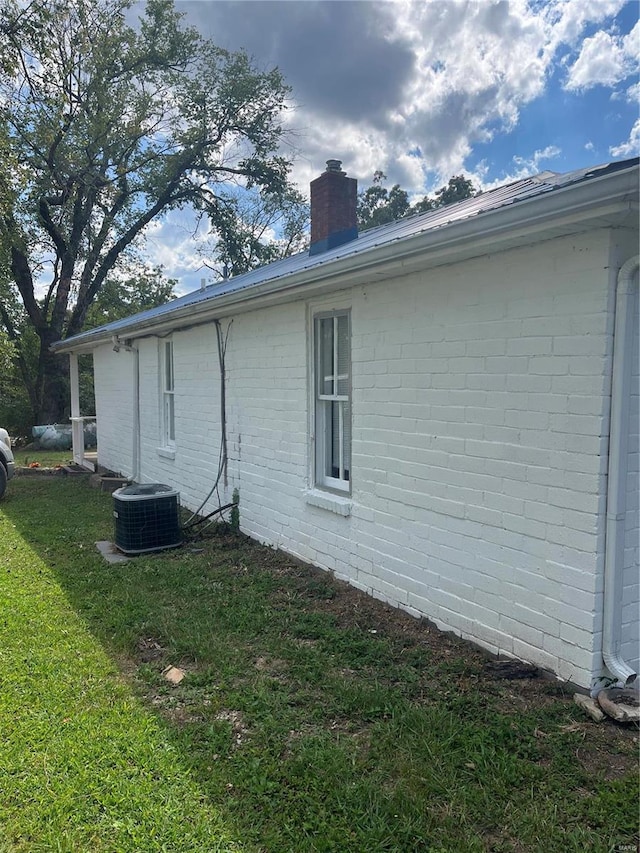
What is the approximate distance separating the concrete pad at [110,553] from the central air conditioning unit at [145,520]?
82 mm

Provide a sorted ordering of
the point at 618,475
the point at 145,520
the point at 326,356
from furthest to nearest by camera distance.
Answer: the point at 145,520
the point at 326,356
the point at 618,475

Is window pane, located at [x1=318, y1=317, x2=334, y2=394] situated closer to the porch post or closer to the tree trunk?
the porch post

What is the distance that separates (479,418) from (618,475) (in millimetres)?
1006

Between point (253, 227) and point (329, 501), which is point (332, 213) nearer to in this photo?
point (329, 501)

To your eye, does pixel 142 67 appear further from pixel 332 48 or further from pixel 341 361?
pixel 341 361

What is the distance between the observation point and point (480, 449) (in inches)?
157

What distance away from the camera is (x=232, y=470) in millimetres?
7500

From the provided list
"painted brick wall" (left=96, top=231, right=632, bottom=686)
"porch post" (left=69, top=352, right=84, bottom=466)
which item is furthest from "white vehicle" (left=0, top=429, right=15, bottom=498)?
"painted brick wall" (left=96, top=231, right=632, bottom=686)

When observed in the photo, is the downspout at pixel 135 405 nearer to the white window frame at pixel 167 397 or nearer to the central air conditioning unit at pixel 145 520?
the white window frame at pixel 167 397

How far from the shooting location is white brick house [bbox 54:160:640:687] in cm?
321

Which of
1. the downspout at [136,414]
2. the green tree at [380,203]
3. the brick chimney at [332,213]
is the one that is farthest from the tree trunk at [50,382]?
the green tree at [380,203]

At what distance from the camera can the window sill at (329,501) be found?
210 inches

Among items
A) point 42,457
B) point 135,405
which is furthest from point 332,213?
point 42,457

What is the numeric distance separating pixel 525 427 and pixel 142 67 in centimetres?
2246
